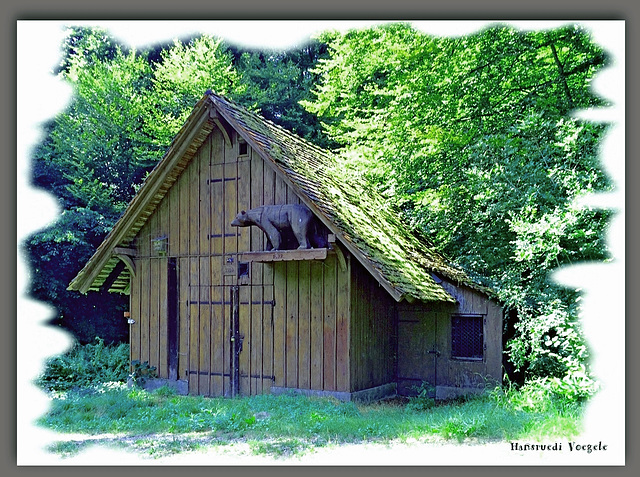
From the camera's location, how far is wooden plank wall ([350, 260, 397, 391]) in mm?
12594

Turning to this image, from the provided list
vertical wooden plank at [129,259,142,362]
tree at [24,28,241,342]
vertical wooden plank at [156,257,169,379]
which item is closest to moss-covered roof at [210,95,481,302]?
vertical wooden plank at [156,257,169,379]

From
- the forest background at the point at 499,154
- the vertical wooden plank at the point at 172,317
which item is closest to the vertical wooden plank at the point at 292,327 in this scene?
the vertical wooden plank at the point at 172,317


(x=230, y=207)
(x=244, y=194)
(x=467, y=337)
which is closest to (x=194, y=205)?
(x=230, y=207)

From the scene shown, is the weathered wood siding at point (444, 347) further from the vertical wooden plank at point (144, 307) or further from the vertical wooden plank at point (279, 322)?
the vertical wooden plank at point (144, 307)

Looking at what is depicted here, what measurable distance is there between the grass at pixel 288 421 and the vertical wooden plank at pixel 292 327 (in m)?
0.52

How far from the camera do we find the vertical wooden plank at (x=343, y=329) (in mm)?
12320

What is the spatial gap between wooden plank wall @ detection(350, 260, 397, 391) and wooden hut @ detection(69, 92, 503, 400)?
38 mm

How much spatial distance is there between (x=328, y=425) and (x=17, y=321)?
4.79 meters

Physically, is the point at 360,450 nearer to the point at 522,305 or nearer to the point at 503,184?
the point at 522,305

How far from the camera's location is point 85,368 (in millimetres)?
18453

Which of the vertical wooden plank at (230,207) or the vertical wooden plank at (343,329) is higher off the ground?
the vertical wooden plank at (230,207)

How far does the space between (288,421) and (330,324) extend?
2563 millimetres

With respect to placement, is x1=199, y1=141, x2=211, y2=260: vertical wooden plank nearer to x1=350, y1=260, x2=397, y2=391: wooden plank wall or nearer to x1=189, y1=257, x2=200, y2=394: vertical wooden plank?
x1=189, y1=257, x2=200, y2=394: vertical wooden plank

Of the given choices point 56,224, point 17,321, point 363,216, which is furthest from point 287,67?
point 17,321
